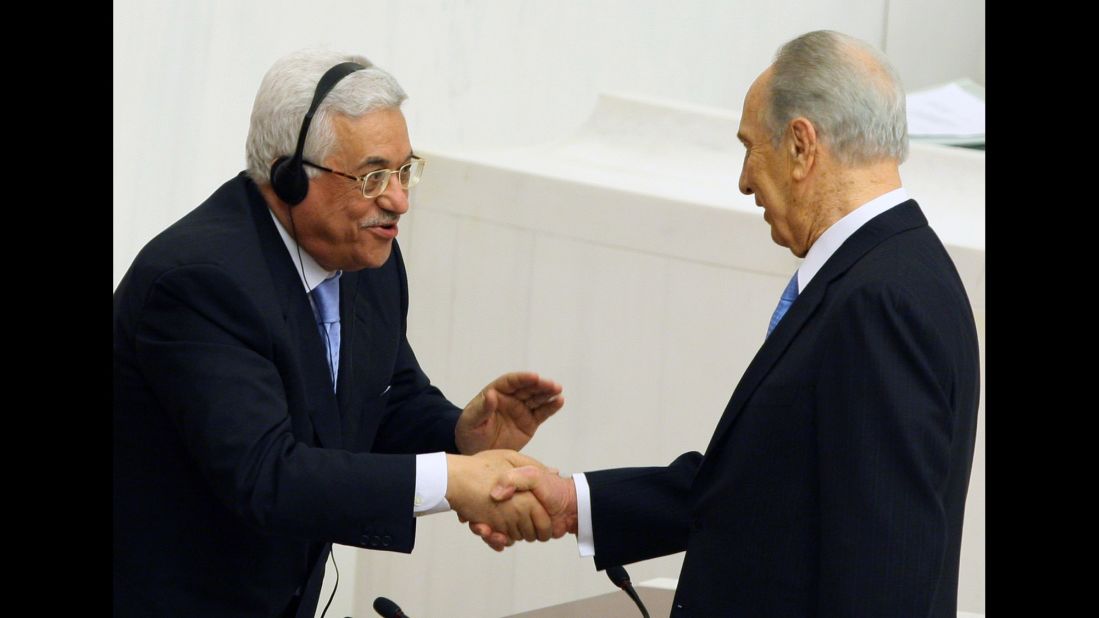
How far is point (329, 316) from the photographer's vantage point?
225 cm

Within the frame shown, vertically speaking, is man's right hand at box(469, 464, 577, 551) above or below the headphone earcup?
below

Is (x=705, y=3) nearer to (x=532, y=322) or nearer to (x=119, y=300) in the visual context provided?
(x=532, y=322)

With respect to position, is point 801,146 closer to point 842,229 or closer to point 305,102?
point 842,229

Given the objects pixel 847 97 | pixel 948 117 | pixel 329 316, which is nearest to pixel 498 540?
pixel 329 316

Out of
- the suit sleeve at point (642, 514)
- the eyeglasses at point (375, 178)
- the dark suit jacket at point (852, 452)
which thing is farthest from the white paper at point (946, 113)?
the dark suit jacket at point (852, 452)

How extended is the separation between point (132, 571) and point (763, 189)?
3.31 ft

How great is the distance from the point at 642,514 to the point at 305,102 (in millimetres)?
804

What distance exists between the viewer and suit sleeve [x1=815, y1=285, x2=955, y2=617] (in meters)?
1.57

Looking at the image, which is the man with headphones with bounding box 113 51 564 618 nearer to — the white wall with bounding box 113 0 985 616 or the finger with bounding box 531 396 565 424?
the finger with bounding box 531 396 565 424

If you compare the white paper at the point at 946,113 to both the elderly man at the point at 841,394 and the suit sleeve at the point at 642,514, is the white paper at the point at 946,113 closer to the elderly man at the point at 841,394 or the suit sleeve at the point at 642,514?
the suit sleeve at the point at 642,514

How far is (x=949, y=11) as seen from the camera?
23.1ft

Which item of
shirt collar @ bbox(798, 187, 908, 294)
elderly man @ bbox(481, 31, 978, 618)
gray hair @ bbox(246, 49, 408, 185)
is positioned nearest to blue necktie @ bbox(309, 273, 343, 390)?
gray hair @ bbox(246, 49, 408, 185)

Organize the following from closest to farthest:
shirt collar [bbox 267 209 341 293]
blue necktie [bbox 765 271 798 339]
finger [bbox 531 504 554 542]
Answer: blue necktie [bbox 765 271 798 339], shirt collar [bbox 267 209 341 293], finger [bbox 531 504 554 542]

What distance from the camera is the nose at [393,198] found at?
2.15 m
